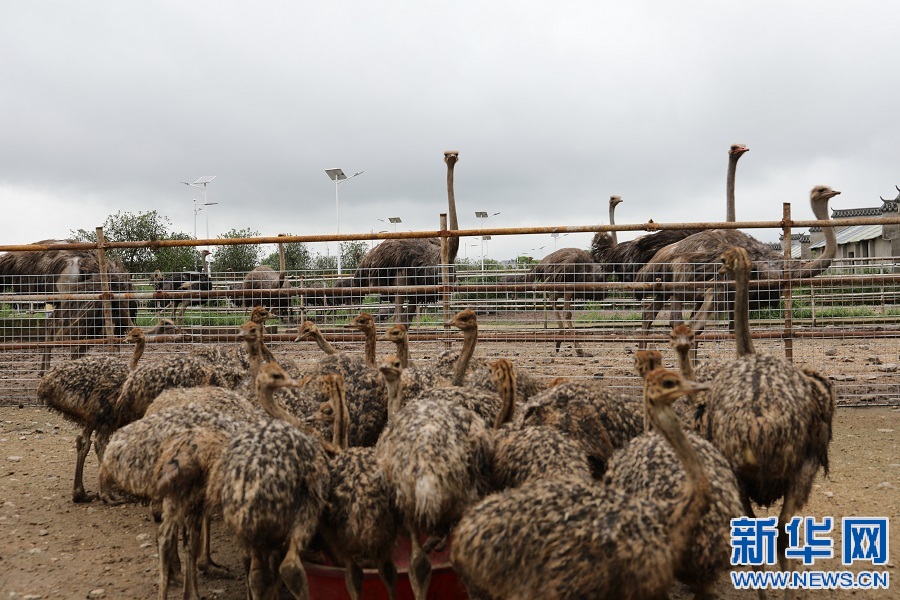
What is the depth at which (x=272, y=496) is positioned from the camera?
345 cm

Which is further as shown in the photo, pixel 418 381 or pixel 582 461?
pixel 418 381

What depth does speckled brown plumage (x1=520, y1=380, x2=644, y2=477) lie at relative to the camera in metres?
4.45

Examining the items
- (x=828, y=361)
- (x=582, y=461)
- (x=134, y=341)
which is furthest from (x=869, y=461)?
(x=134, y=341)

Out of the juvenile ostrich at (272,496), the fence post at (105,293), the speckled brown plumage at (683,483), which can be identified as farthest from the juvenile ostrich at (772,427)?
the fence post at (105,293)

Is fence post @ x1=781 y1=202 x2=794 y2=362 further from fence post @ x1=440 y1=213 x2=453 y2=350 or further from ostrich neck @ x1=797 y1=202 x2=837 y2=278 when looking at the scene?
fence post @ x1=440 y1=213 x2=453 y2=350

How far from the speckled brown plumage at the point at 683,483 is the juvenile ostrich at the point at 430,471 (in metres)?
0.72

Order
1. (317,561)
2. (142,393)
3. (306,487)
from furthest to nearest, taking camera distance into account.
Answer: (142,393) → (317,561) → (306,487)

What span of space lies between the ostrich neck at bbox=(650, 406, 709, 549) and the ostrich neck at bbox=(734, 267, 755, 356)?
237 cm

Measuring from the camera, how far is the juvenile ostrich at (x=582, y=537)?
9.52 feet

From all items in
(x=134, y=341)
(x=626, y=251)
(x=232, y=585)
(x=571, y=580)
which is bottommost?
(x=232, y=585)

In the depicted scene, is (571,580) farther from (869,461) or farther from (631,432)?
(869,461)

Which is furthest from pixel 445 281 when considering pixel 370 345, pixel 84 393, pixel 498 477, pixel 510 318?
pixel 498 477

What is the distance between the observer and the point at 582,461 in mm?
3953

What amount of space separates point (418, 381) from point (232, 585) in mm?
1850
